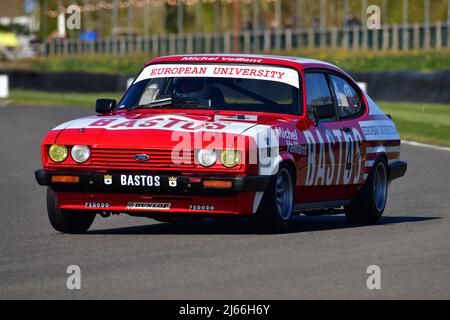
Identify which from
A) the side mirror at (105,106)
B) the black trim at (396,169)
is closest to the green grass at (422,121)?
the black trim at (396,169)

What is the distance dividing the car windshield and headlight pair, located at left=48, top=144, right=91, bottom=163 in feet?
4.08

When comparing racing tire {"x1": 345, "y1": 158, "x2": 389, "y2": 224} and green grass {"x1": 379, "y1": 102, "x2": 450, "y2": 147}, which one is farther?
green grass {"x1": 379, "y1": 102, "x2": 450, "y2": 147}

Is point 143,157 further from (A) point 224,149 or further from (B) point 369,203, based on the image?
(B) point 369,203

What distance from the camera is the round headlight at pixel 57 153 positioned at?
34.7 feet

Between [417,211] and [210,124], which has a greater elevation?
[210,124]

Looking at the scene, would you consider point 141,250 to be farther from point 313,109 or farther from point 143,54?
point 143,54

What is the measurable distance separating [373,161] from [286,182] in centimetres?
169

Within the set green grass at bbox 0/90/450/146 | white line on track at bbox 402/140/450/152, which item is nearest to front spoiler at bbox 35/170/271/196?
white line on track at bbox 402/140/450/152

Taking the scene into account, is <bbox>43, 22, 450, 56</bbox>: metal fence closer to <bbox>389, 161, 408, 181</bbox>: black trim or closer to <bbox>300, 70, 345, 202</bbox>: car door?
<bbox>389, 161, 408, 181</bbox>: black trim

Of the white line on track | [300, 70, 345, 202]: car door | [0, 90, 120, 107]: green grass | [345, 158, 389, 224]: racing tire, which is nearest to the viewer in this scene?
[300, 70, 345, 202]: car door

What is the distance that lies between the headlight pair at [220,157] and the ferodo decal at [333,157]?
1052mm

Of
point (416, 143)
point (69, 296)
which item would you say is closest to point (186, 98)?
point (69, 296)

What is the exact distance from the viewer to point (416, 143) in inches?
987

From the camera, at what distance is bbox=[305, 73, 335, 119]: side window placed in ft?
37.3
